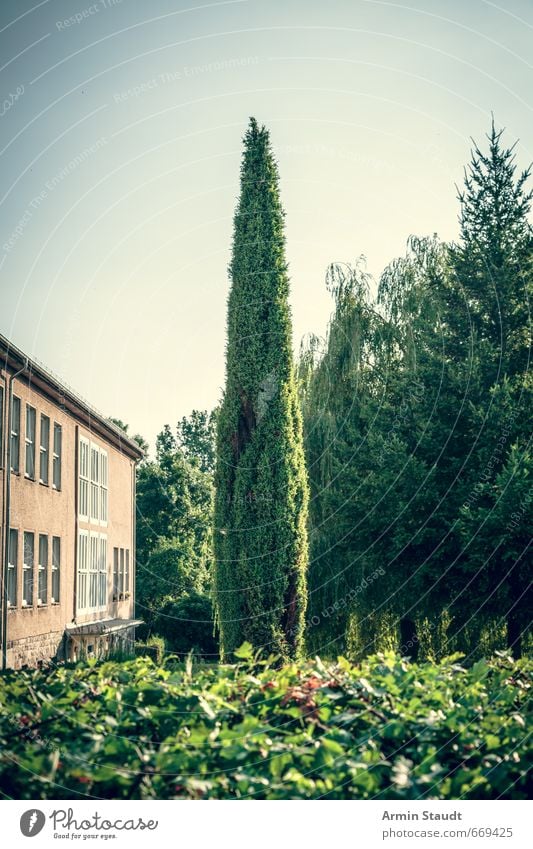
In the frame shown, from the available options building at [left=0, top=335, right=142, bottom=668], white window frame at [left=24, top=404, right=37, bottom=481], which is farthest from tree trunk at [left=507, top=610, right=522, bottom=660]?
white window frame at [left=24, top=404, right=37, bottom=481]

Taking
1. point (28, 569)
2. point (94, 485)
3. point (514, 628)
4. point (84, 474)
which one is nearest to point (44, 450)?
point (28, 569)

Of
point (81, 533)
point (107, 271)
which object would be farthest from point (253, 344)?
point (107, 271)

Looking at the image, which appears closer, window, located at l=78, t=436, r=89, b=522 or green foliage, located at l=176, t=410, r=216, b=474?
window, located at l=78, t=436, r=89, b=522

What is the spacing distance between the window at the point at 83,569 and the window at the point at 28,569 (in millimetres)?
3698

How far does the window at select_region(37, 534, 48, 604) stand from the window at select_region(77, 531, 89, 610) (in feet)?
8.94

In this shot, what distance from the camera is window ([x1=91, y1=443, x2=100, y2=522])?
22.4 meters

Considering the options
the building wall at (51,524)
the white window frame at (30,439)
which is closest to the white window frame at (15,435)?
the building wall at (51,524)

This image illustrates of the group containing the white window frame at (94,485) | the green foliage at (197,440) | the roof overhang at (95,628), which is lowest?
the roof overhang at (95,628)

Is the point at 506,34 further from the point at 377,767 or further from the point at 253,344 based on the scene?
the point at 253,344

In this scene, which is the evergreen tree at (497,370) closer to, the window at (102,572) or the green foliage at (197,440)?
the window at (102,572)
